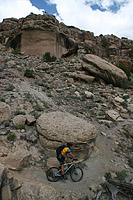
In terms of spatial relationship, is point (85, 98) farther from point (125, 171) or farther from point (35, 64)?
point (35, 64)

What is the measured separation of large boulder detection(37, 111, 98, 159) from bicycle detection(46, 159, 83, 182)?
84 cm

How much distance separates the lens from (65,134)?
573 centimetres

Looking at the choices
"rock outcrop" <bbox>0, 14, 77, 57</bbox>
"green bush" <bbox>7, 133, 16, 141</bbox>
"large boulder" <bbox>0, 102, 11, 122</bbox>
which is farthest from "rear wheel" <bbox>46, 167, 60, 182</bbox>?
"rock outcrop" <bbox>0, 14, 77, 57</bbox>

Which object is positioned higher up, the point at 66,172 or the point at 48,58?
the point at 48,58

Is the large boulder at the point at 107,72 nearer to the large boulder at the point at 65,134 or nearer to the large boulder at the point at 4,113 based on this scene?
the large boulder at the point at 65,134

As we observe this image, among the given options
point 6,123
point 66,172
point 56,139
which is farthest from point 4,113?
point 66,172

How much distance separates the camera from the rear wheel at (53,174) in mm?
4509

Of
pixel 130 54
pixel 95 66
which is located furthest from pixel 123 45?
pixel 95 66

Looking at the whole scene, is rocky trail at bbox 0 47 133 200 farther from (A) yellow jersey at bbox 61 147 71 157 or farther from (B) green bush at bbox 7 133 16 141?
(A) yellow jersey at bbox 61 147 71 157

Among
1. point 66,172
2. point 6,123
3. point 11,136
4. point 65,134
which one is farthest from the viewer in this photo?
point 6,123

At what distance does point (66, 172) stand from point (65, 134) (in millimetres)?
1479

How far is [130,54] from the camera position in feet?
93.7

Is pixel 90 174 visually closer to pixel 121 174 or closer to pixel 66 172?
pixel 66 172

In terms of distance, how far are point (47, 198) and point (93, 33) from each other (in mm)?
31881
